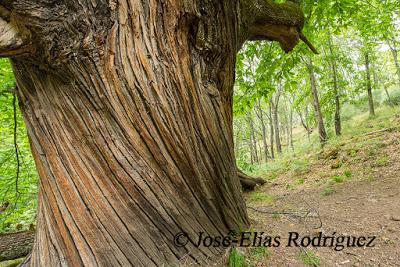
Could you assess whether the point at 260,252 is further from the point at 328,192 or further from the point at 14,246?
the point at 14,246

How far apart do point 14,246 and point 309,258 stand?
330 cm

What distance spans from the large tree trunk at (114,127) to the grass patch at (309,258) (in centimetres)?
72

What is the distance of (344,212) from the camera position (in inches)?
134

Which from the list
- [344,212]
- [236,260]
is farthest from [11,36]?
[344,212]

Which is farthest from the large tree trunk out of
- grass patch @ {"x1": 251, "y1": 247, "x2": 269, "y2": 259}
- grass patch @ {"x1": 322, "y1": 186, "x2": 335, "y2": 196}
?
grass patch @ {"x1": 322, "y1": 186, "x2": 335, "y2": 196}

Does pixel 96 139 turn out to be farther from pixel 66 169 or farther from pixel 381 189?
pixel 381 189

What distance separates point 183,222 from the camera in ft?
6.88

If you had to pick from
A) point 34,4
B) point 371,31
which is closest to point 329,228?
point 34,4

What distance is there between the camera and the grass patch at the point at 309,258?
2.17 m

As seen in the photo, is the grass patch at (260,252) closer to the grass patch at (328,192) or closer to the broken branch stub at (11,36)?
the broken branch stub at (11,36)

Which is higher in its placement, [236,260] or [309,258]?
[236,260]

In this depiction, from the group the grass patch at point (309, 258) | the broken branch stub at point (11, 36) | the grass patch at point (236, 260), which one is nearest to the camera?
the broken branch stub at point (11, 36)

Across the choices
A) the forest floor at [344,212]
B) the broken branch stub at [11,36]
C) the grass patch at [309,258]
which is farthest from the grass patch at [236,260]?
the broken branch stub at [11,36]

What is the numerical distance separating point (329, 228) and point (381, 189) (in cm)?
197
